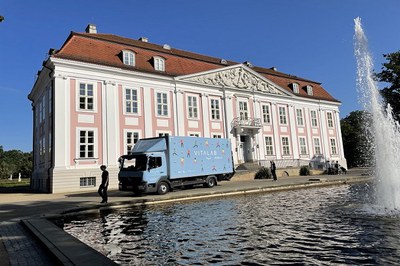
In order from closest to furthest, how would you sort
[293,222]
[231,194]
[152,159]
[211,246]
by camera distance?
[211,246], [293,222], [231,194], [152,159]

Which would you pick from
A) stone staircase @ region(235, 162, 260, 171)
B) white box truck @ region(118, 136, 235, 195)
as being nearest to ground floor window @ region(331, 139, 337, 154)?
stone staircase @ region(235, 162, 260, 171)

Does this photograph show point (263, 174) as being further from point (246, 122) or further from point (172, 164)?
point (172, 164)

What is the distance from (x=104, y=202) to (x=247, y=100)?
28381mm

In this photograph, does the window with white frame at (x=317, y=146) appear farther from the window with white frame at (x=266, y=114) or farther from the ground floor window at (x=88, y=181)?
the ground floor window at (x=88, y=181)

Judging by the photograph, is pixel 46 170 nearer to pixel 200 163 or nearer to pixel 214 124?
pixel 200 163

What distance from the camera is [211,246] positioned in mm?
7117

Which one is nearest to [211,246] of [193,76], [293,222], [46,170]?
[293,222]

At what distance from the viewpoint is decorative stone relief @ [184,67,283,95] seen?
1479 inches

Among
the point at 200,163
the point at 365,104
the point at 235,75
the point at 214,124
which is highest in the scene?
the point at 235,75

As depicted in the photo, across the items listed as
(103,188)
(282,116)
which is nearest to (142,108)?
(103,188)

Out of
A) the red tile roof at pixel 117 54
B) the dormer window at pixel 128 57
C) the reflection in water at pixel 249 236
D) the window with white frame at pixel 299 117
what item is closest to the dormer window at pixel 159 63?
the red tile roof at pixel 117 54

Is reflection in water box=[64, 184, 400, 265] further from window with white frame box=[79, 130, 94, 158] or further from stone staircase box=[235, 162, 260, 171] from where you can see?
stone staircase box=[235, 162, 260, 171]

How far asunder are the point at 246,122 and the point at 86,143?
1924 cm

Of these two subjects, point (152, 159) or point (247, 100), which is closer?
point (152, 159)
